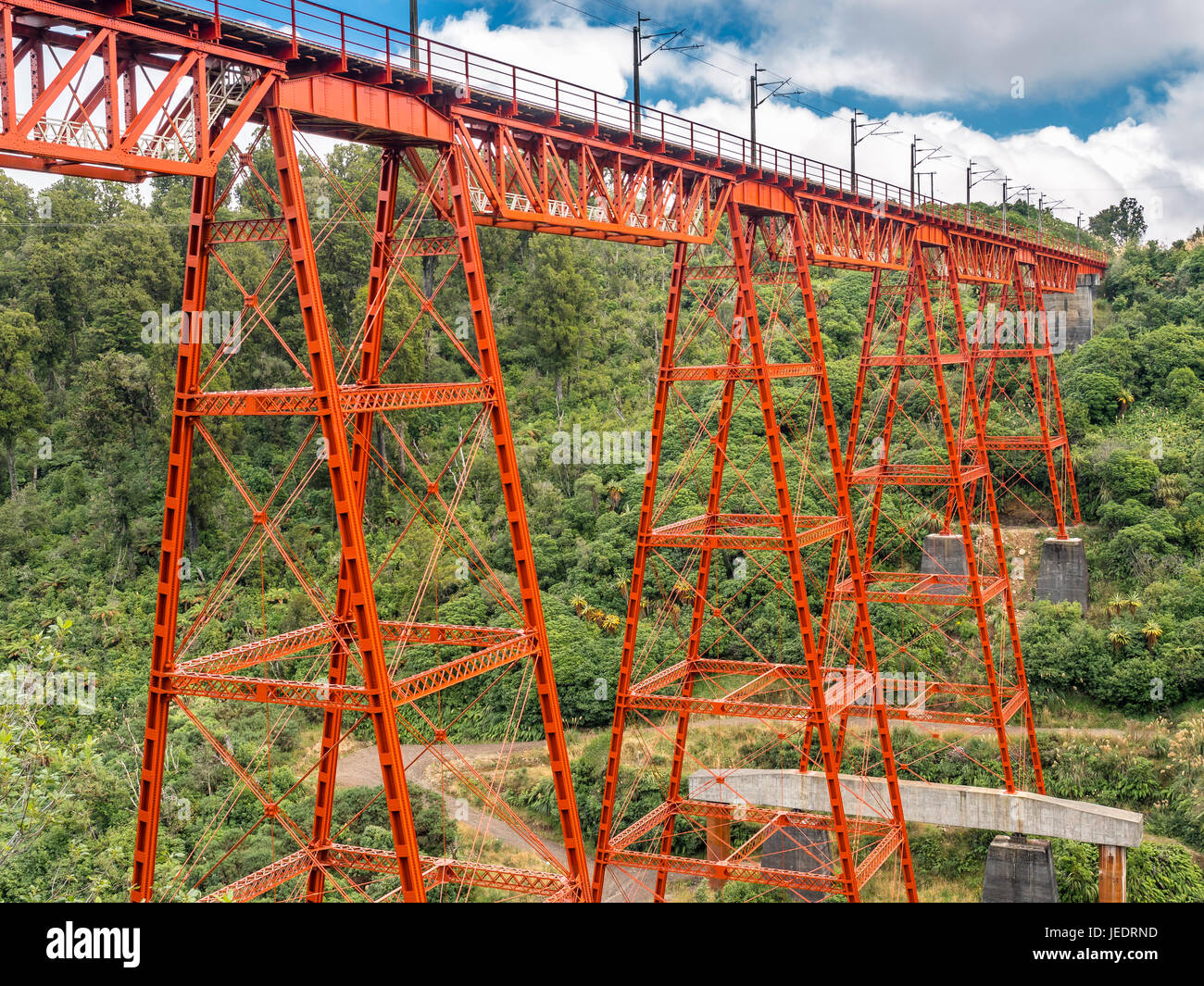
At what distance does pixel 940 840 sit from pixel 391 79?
68.3 ft

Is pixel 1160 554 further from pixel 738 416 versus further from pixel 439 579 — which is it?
pixel 439 579

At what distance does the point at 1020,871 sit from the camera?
2180 cm

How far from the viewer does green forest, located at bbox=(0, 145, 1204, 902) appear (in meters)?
24.7

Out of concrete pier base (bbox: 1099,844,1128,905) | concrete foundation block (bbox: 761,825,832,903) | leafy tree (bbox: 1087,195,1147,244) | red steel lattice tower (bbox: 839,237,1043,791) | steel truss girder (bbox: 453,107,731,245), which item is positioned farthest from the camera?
leafy tree (bbox: 1087,195,1147,244)

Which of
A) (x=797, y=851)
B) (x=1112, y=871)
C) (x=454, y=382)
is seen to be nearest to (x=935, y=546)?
(x=1112, y=871)

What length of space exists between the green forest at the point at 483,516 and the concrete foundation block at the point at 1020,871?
0.96m

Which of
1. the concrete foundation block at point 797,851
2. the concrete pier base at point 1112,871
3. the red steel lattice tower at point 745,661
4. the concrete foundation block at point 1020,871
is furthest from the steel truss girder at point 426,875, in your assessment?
the concrete pier base at point 1112,871

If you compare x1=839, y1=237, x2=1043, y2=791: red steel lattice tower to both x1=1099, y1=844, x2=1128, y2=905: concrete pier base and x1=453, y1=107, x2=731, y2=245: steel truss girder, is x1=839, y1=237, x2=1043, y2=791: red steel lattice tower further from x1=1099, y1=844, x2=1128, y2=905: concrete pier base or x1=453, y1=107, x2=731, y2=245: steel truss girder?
x1=453, y1=107, x2=731, y2=245: steel truss girder

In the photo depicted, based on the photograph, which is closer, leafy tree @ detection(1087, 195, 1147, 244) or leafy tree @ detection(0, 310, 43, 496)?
leafy tree @ detection(0, 310, 43, 496)

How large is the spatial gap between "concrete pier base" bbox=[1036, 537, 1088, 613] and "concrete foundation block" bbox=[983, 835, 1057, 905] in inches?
462

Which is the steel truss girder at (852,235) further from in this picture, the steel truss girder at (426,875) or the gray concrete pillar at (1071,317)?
the gray concrete pillar at (1071,317)

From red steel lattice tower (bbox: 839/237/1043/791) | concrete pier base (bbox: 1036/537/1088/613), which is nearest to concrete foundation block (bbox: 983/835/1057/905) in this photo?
red steel lattice tower (bbox: 839/237/1043/791)

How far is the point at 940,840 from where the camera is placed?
979 inches

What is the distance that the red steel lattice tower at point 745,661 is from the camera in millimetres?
16188
